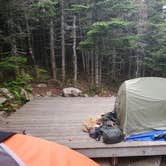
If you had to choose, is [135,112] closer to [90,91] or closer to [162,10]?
[90,91]

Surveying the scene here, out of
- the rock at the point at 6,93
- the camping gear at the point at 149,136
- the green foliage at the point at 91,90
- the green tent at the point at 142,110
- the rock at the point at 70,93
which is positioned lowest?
the green foliage at the point at 91,90

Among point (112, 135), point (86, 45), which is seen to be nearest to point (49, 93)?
point (86, 45)

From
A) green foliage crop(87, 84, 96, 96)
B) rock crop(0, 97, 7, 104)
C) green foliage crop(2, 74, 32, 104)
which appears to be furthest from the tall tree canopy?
rock crop(0, 97, 7, 104)

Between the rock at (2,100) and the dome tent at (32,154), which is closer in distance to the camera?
the dome tent at (32,154)

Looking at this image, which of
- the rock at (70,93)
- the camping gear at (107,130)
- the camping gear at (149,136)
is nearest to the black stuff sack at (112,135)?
the camping gear at (107,130)

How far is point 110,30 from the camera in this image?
28.7 feet

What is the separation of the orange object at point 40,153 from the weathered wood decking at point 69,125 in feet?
4.07

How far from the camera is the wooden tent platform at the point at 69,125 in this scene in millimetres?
3537

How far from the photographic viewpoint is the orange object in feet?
6.38

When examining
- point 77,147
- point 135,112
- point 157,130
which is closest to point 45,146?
point 77,147

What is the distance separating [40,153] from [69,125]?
2.59 meters

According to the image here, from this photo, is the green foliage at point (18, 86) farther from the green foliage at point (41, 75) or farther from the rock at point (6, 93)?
the green foliage at point (41, 75)

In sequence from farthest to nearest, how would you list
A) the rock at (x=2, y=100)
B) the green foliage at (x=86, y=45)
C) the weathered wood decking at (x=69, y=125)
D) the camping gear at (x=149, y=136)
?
the green foliage at (x=86, y=45)
the rock at (x=2, y=100)
the camping gear at (x=149, y=136)
the weathered wood decking at (x=69, y=125)

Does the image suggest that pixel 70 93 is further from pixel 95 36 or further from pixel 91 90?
pixel 95 36
